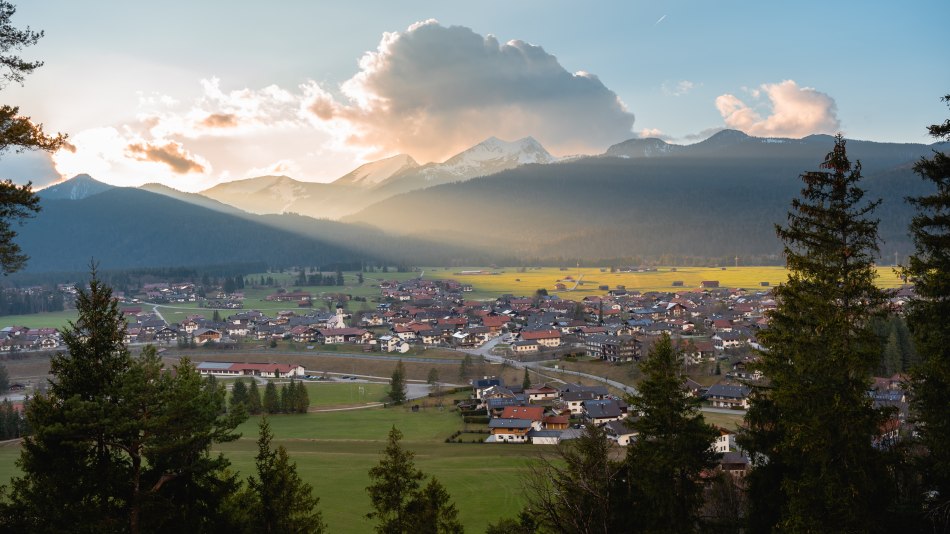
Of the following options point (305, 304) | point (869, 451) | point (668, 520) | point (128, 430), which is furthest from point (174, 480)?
point (305, 304)

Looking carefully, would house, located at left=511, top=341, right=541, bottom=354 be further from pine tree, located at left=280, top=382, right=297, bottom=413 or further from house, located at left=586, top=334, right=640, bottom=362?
pine tree, located at left=280, top=382, right=297, bottom=413

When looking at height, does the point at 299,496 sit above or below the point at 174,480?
below

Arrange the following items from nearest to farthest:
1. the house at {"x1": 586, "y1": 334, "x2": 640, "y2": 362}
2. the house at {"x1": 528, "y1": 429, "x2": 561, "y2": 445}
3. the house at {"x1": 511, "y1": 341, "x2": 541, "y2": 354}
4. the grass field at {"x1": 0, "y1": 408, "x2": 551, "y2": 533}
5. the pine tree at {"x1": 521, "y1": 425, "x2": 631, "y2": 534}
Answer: the pine tree at {"x1": 521, "y1": 425, "x2": 631, "y2": 534}
the grass field at {"x1": 0, "y1": 408, "x2": 551, "y2": 533}
the house at {"x1": 528, "y1": 429, "x2": 561, "y2": 445}
the house at {"x1": 586, "y1": 334, "x2": 640, "y2": 362}
the house at {"x1": 511, "y1": 341, "x2": 541, "y2": 354}

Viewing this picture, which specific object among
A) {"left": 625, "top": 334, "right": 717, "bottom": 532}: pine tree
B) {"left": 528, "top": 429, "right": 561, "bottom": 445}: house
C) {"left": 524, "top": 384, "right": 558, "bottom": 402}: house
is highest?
{"left": 625, "top": 334, "right": 717, "bottom": 532}: pine tree

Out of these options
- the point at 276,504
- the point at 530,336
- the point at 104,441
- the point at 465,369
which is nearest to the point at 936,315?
the point at 276,504

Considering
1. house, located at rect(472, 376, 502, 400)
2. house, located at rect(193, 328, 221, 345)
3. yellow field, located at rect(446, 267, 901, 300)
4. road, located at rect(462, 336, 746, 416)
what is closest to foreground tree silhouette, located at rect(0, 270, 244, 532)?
road, located at rect(462, 336, 746, 416)

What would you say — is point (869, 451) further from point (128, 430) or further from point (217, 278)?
point (217, 278)

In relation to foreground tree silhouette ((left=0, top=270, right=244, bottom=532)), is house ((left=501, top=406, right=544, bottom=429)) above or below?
below
